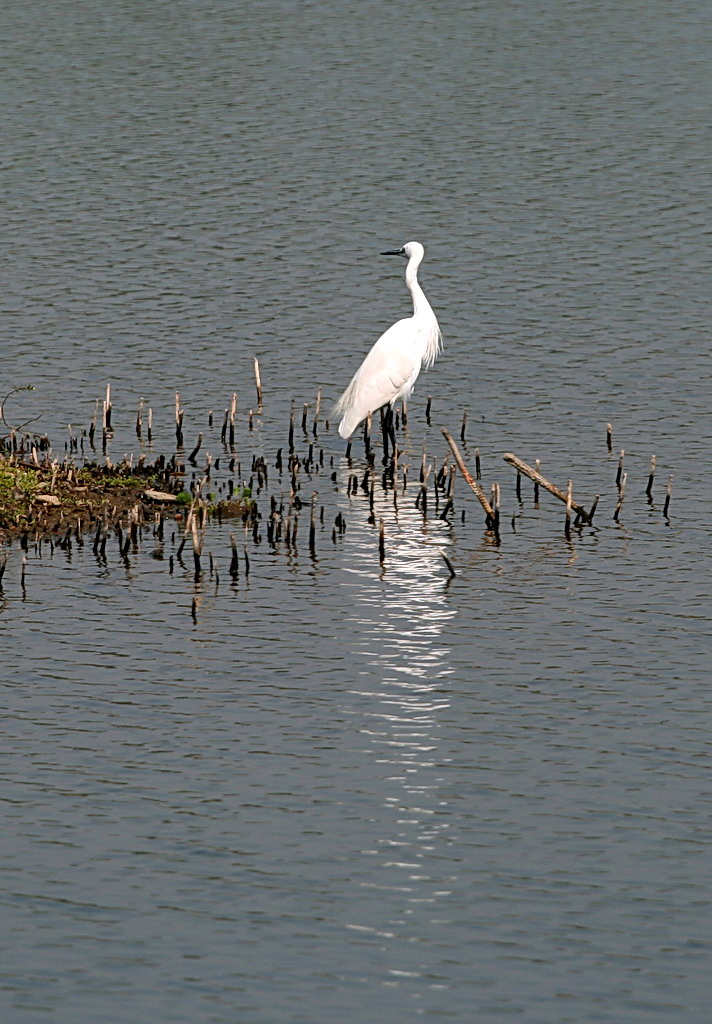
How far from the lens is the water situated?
13.1 metres

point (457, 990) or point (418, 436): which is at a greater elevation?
point (418, 436)

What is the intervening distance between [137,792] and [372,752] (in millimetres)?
2132

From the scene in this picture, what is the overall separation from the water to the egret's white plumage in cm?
64

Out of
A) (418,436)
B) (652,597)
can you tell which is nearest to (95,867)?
(652,597)

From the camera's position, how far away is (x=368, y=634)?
19203mm

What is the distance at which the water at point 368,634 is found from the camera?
13102 millimetres

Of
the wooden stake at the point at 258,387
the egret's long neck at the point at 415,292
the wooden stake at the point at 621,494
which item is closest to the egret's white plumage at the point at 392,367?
the egret's long neck at the point at 415,292

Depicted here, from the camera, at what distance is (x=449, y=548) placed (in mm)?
22078

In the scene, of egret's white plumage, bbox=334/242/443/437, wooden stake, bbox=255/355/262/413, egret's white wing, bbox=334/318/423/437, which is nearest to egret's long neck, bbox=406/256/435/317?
egret's white plumage, bbox=334/242/443/437

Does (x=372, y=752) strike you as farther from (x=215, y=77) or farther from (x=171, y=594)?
(x=215, y=77)

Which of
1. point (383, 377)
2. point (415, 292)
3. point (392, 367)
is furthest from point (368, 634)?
point (415, 292)

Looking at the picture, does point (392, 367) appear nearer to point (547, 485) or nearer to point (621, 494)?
point (621, 494)

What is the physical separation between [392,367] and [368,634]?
843cm

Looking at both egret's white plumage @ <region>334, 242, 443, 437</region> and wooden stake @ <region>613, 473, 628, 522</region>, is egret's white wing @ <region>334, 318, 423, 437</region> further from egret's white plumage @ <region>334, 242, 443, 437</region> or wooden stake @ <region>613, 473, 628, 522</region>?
wooden stake @ <region>613, 473, 628, 522</region>
